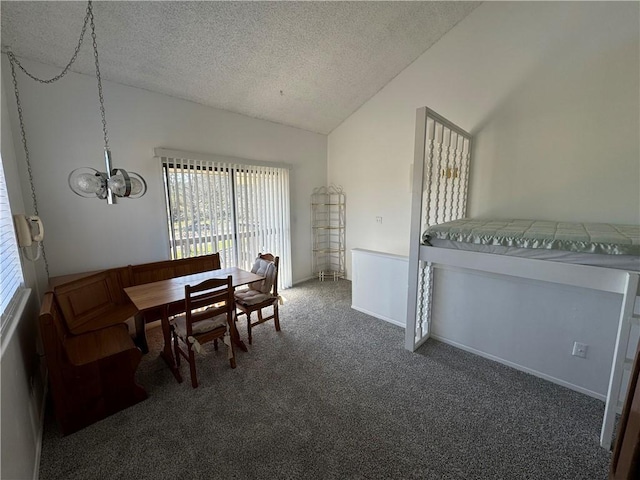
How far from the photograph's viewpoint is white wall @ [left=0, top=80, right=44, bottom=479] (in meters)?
1.24

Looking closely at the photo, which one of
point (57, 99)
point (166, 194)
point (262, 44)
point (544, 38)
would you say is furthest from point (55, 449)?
point (544, 38)

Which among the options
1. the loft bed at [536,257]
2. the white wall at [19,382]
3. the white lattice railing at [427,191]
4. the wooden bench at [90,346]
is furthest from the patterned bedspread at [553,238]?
the white wall at [19,382]

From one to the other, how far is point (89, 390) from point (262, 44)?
11.1 feet

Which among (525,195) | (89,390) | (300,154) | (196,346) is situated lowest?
(89,390)

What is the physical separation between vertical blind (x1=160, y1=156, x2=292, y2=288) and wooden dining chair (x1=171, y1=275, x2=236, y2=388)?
1.30 metres

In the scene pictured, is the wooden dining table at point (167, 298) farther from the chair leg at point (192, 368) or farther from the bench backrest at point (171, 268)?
the bench backrest at point (171, 268)

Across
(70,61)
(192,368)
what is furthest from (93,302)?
(70,61)

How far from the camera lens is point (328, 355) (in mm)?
2672

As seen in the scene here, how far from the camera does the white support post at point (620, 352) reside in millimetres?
1638

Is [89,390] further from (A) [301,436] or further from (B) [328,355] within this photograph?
(B) [328,355]

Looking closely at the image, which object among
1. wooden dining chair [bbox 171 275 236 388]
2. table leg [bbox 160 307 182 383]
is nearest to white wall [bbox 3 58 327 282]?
table leg [bbox 160 307 182 383]

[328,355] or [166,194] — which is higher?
[166,194]

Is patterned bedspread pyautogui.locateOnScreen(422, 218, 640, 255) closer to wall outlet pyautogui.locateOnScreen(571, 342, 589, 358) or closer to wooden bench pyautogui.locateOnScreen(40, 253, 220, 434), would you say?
wall outlet pyautogui.locateOnScreen(571, 342, 589, 358)

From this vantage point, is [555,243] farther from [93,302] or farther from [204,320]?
[93,302]
